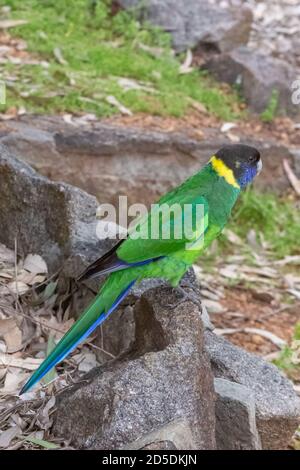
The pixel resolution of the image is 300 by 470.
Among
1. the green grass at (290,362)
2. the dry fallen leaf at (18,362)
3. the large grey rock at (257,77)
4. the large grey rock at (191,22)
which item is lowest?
the green grass at (290,362)

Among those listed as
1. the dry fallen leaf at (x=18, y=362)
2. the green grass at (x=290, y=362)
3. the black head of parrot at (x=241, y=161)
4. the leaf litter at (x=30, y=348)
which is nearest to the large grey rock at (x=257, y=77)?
the green grass at (x=290, y=362)

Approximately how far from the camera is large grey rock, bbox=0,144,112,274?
11.1 feet

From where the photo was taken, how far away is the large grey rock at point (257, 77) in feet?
22.1

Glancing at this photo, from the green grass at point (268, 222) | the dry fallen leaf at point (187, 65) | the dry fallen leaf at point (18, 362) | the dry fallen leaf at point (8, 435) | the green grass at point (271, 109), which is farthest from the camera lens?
the dry fallen leaf at point (187, 65)

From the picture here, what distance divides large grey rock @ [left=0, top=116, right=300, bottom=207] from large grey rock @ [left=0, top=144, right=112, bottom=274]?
1401mm

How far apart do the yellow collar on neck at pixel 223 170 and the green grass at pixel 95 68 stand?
2520 mm

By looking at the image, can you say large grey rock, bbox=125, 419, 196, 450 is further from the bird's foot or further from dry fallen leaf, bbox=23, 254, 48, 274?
dry fallen leaf, bbox=23, 254, 48, 274

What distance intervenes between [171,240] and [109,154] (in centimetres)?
257

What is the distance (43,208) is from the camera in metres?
3.46

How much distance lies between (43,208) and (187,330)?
3.75ft

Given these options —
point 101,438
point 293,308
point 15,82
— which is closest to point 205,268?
point 293,308

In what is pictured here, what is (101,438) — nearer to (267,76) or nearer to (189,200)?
(189,200)

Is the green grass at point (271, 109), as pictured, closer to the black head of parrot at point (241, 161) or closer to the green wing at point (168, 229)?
the black head of parrot at point (241, 161)

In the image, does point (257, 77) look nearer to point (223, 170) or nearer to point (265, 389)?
point (223, 170)
